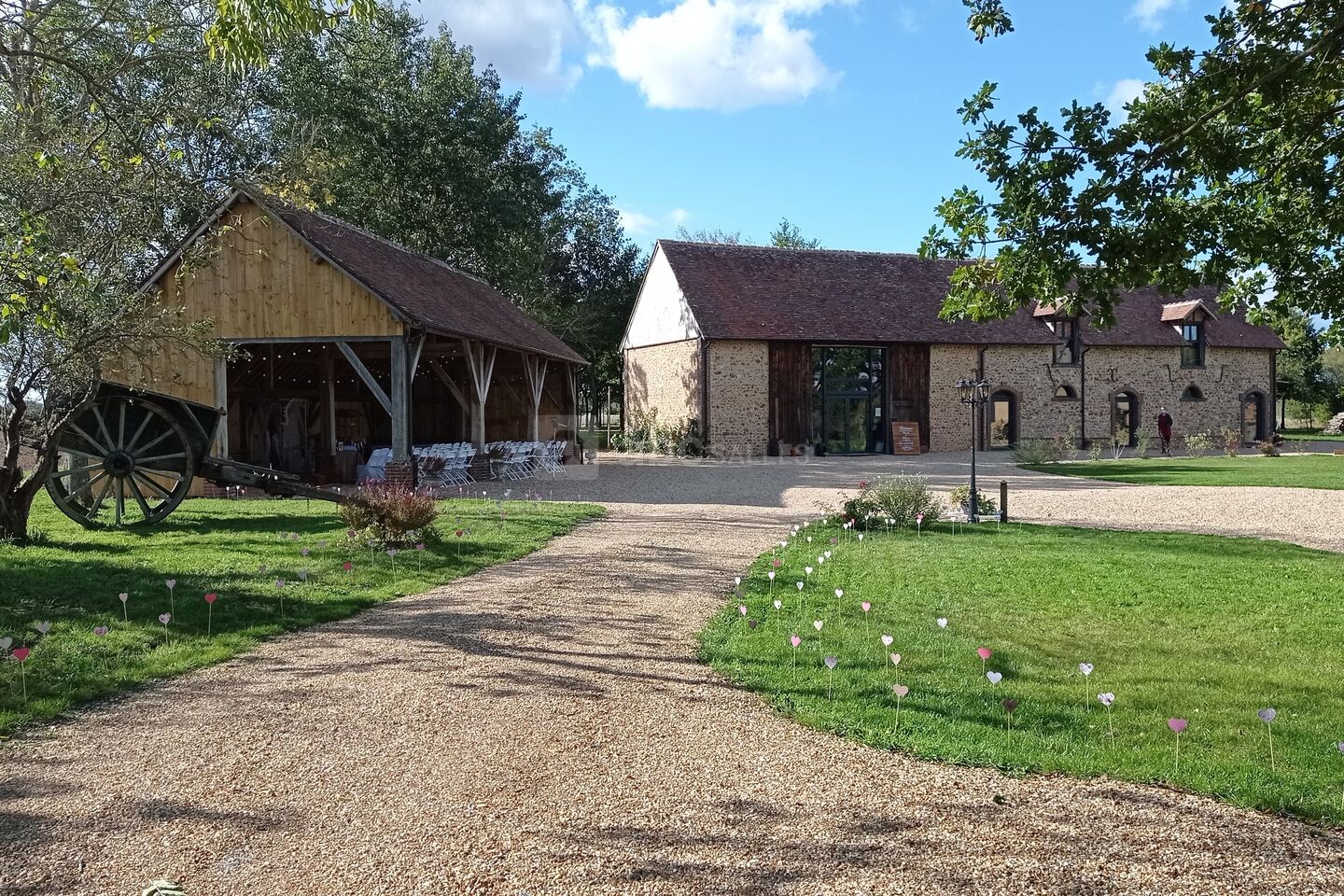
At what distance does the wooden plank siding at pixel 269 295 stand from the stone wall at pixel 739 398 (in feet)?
42.5

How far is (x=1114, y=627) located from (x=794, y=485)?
11526 mm

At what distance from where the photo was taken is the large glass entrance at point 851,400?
92.8 feet

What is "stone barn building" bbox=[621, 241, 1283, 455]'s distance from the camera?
2725 centimetres

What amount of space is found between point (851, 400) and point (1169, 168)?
2329 cm

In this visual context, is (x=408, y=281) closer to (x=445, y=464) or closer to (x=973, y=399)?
(x=445, y=464)

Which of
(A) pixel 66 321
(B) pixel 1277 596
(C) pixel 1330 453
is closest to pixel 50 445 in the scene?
(A) pixel 66 321

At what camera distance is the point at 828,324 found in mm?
27734

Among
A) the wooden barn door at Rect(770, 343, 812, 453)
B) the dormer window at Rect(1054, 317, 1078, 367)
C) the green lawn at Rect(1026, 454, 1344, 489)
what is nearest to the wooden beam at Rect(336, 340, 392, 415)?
the wooden barn door at Rect(770, 343, 812, 453)

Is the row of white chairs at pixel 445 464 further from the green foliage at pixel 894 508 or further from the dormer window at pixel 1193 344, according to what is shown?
the dormer window at pixel 1193 344

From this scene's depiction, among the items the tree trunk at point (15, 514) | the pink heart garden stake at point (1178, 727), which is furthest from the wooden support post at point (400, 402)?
the pink heart garden stake at point (1178, 727)

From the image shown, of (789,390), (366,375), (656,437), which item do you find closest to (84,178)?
(366,375)

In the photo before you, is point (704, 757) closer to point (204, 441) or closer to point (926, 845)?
point (926, 845)

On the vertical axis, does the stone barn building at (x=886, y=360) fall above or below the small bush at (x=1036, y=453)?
above

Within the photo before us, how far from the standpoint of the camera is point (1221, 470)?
2009 centimetres
